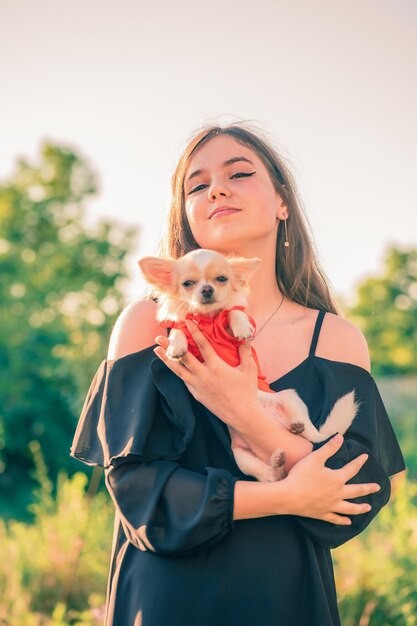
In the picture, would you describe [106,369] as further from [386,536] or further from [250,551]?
[386,536]

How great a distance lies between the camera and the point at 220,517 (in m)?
2.12

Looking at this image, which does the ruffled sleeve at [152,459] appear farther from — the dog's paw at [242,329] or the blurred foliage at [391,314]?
the blurred foliage at [391,314]

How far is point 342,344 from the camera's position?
2736 mm

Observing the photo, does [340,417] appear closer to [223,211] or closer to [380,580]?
[223,211]

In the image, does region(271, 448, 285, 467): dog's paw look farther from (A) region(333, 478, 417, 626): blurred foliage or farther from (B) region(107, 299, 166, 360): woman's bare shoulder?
(A) region(333, 478, 417, 626): blurred foliage

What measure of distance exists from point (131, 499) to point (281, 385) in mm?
821

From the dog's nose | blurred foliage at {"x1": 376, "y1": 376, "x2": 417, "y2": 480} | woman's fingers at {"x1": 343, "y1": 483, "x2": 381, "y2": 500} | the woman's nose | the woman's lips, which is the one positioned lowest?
blurred foliage at {"x1": 376, "y1": 376, "x2": 417, "y2": 480}

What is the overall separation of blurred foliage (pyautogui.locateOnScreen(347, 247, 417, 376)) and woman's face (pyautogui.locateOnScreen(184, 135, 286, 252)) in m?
27.6

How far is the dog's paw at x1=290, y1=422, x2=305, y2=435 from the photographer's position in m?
2.53

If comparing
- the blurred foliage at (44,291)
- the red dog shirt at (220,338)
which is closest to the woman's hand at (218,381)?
the red dog shirt at (220,338)

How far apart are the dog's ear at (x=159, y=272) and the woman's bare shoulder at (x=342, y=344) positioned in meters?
0.77

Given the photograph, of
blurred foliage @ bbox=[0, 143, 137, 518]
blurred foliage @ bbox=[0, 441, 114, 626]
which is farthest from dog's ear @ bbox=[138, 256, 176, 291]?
blurred foliage @ bbox=[0, 143, 137, 518]

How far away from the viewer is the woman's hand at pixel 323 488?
2.17 m

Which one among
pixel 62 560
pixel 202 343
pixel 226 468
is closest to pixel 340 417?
pixel 226 468
